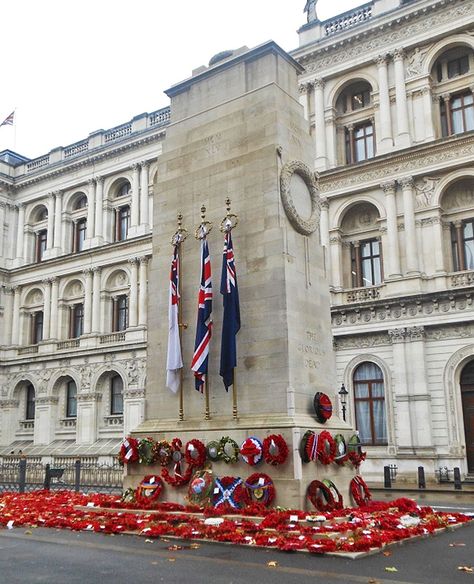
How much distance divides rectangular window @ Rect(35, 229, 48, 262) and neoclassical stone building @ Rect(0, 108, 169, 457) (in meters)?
0.08

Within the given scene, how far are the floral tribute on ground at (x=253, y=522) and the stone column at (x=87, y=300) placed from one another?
32.6m

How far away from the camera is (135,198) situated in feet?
163

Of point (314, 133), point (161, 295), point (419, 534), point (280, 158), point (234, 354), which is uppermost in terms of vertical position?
point (314, 133)

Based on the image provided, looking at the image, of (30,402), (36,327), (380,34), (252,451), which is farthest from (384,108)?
(30,402)

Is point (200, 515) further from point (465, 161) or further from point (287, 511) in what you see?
point (465, 161)

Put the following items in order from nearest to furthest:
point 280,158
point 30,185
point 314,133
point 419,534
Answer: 1. point 419,534
2. point 280,158
3. point 314,133
4. point 30,185

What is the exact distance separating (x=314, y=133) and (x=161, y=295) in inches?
955

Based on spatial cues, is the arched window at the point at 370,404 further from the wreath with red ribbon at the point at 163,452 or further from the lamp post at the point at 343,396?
the wreath with red ribbon at the point at 163,452

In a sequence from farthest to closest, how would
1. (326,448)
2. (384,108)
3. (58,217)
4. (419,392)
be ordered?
(58,217) → (384,108) → (419,392) → (326,448)

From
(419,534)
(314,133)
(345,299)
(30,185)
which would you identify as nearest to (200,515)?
(419,534)

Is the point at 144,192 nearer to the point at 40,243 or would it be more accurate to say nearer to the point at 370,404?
the point at 40,243

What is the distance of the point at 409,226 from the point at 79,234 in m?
28.2

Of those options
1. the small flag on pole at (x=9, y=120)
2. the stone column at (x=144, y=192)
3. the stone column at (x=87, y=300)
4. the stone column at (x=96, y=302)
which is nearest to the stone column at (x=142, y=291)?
the stone column at (x=144, y=192)

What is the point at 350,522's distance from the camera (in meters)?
13.2
